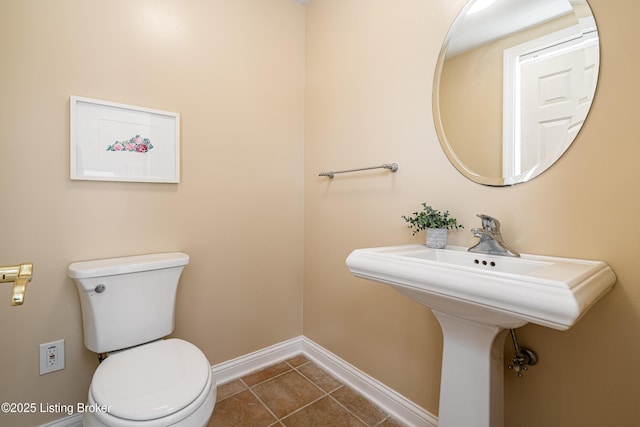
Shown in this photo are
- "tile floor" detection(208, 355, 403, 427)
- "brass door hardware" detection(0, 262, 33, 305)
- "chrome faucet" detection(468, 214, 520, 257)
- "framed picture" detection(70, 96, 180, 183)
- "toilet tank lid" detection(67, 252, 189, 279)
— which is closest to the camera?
"brass door hardware" detection(0, 262, 33, 305)

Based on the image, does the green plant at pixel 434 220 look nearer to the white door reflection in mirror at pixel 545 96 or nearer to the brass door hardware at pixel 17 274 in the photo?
the white door reflection in mirror at pixel 545 96

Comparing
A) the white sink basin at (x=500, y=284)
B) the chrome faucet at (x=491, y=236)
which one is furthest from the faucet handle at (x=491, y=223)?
the white sink basin at (x=500, y=284)

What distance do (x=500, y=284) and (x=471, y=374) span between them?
0.45m

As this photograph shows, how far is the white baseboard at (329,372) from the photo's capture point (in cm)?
139

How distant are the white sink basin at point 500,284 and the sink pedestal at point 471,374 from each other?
98 millimetres

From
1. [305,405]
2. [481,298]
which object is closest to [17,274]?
[481,298]

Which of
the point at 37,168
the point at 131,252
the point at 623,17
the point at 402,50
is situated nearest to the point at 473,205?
the point at 623,17

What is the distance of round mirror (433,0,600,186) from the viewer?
0.98 metres

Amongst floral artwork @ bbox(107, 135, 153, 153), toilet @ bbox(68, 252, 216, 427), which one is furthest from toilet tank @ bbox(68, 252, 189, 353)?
floral artwork @ bbox(107, 135, 153, 153)

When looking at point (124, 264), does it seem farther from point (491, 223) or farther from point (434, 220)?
point (491, 223)

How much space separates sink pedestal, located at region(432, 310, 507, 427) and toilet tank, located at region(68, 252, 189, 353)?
1213 millimetres

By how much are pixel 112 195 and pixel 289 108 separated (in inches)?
46.8

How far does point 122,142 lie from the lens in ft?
4.76

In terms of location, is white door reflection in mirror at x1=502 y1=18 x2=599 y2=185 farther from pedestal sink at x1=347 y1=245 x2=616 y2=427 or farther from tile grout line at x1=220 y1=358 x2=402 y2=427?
tile grout line at x1=220 y1=358 x2=402 y2=427
